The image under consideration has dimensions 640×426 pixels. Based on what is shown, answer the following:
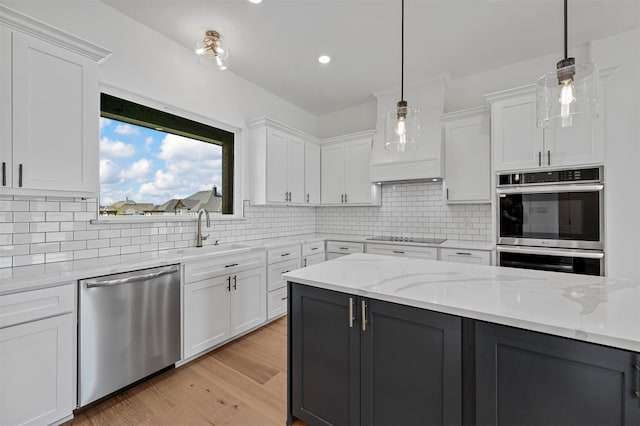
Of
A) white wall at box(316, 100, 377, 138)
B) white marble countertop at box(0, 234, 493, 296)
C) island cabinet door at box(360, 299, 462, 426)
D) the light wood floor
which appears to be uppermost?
white wall at box(316, 100, 377, 138)

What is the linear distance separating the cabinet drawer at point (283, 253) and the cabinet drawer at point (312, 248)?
0.50 feet

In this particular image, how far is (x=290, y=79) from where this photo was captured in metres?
3.72

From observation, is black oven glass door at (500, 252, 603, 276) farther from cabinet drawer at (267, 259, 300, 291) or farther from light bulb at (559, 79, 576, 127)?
cabinet drawer at (267, 259, 300, 291)

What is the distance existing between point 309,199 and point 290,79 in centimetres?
171

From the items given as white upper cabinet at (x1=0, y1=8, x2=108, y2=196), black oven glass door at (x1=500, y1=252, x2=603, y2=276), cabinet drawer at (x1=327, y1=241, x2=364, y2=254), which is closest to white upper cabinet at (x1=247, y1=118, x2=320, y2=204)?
cabinet drawer at (x1=327, y1=241, x2=364, y2=254)

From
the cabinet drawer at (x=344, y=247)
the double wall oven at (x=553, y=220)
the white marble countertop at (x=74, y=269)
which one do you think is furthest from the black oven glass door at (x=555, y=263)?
the white marble countertop at (x=74, y=269)

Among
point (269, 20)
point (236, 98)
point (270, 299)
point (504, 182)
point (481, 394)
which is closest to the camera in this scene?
point (481, 394)

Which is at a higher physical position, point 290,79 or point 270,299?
point 290,79

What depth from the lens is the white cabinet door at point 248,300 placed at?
286 centimetres

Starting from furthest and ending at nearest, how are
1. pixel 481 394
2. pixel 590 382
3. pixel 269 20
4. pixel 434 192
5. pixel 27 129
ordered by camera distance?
pixel 434 192
pixel 269 20
pixel 27 129
pixel 481 394
pixel 590 382

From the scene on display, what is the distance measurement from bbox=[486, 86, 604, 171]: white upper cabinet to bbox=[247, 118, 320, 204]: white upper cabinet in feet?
8.02

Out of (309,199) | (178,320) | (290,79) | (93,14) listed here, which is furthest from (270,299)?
(93,14)

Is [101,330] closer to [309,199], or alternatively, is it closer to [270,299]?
[270,299]

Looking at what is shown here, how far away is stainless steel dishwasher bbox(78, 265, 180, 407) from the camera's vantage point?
184cm
